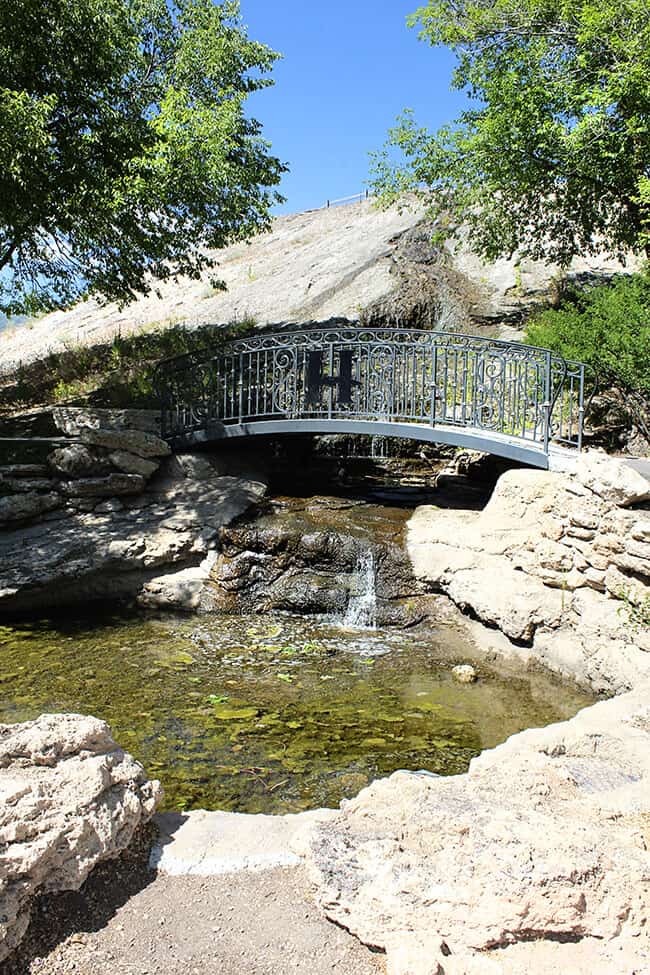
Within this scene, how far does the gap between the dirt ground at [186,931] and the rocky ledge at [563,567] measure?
476 centimetres

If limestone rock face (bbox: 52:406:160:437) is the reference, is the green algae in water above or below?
below

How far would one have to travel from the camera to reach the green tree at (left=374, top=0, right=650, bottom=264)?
470 inches

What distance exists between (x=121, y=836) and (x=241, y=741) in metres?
2.62

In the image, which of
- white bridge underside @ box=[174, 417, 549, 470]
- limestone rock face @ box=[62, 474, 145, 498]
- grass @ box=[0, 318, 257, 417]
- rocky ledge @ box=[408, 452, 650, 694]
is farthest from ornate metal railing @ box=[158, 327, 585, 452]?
grass @ box=[0, 318, 257, 417]

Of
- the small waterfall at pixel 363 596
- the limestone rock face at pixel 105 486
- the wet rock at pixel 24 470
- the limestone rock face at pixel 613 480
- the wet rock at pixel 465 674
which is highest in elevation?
the limestone rock face at pixel 613 480

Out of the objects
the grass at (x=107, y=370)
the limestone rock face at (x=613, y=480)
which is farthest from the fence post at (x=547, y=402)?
the grass at (x=107, y=370)

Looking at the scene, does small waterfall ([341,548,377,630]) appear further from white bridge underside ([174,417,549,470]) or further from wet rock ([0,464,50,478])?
wet rock ([0,464,50,478])

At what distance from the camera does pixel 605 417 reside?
11555 millimetres

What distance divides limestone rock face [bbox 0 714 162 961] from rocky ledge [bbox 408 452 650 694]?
5.07 m

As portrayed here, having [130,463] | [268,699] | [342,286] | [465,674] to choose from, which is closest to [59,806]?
[268,699]

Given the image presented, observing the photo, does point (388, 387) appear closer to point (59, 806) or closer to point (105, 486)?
point (105, 486)

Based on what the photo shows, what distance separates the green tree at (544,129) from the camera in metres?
11.9

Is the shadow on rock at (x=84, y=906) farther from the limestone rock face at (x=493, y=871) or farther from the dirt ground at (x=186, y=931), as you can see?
the limestone rock face at (x=493, y=871)

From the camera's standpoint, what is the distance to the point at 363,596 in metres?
9.16
